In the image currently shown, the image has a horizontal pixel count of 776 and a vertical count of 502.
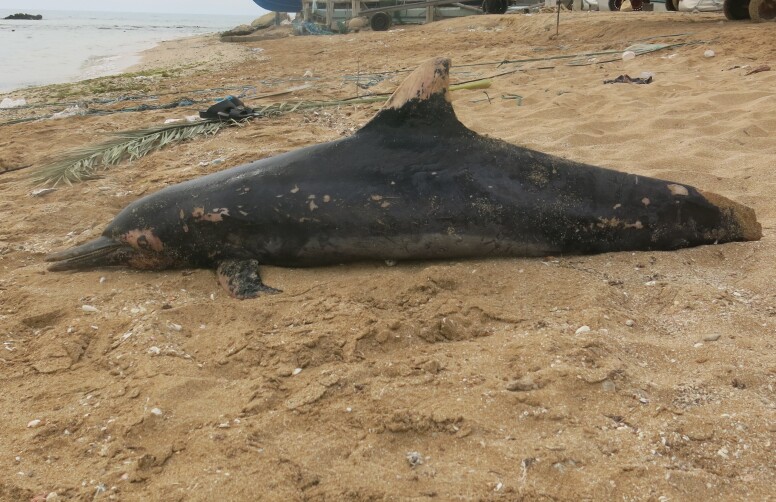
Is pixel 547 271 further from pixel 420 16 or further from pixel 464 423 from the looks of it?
pixel 420 16

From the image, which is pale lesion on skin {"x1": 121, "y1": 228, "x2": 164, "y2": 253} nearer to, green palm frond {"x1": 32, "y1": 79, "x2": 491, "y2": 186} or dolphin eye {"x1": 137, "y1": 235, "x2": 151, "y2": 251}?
dolphin eye {"x1": 137, "y1": 235, "x2": 151, "y2": 251}

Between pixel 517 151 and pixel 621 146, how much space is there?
2.08 meters

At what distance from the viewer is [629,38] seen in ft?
36.8

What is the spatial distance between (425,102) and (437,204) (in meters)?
0.60

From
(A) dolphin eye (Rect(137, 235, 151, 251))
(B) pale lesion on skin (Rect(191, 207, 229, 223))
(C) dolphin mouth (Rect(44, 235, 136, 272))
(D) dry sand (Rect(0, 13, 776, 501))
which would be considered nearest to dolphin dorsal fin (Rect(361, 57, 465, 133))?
(D) dry sand (Rect(0, 13, 776, 501))

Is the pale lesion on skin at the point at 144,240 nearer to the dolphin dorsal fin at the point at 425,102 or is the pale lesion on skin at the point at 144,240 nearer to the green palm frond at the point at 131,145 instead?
the dolphin dorsal fin at the point at 425,102

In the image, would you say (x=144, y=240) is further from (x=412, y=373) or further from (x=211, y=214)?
(x=412, y=373)

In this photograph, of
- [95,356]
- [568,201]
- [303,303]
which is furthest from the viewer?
[568,201]

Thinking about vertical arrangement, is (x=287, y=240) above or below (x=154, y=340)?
above

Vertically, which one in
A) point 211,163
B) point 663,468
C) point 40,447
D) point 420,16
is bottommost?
point 40,447

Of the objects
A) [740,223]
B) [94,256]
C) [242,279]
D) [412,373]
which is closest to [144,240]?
[94,256]

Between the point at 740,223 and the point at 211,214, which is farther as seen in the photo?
the point at 211,214

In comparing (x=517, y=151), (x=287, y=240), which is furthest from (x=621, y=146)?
(x=287, y=240)

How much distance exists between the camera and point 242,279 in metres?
3.86
